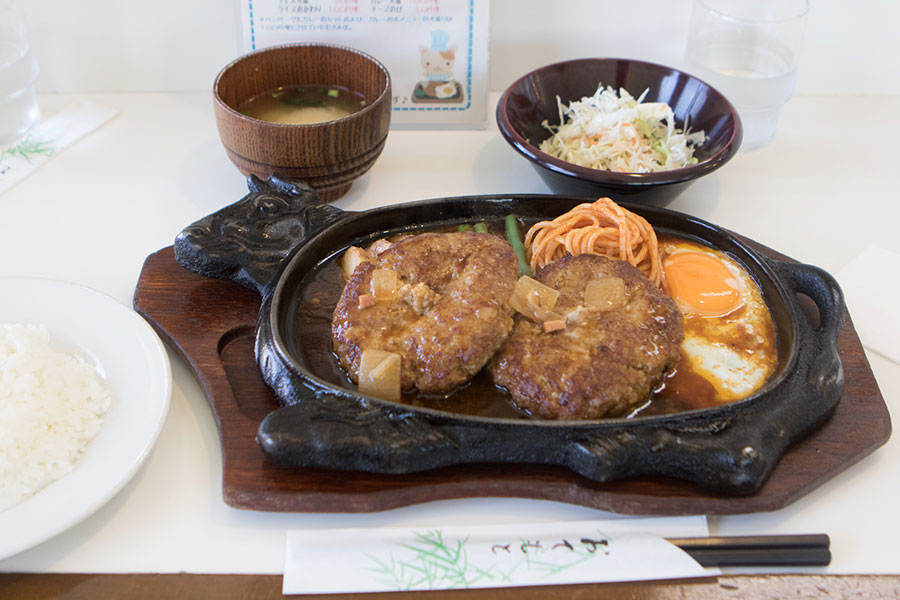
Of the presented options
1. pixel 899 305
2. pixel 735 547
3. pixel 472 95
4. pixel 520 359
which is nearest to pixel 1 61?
pixel 472 95

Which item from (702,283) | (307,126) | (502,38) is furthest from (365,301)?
(502,38)

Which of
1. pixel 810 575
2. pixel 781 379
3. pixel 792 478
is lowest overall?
pixel 810 575

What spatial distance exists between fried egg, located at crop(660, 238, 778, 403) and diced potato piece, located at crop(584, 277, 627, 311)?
0.87 feet

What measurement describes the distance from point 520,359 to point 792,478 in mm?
771

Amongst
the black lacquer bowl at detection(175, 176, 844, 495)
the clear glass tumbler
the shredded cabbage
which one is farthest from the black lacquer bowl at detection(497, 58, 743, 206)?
the clear glass tumbler

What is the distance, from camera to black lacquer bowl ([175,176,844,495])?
6.47 ft

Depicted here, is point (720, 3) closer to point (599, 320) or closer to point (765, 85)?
point (765, 85)

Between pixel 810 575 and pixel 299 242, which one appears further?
pixel 299 242

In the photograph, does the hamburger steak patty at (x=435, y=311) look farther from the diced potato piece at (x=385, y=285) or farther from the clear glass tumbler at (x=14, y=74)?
the clear glass tumbler at (x=14, y=74)

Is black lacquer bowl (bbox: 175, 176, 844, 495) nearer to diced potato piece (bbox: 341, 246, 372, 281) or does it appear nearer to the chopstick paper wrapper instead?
diced potato piece (bbox: 341, 246, 372, 281)

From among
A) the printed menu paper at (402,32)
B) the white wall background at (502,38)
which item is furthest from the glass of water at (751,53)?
the printed menu paper at (402,32)

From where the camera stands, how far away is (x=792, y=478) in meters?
2.04

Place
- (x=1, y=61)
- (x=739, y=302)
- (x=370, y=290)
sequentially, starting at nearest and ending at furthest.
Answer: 1. (x=370, y=290)
2. (x=739, y=302)
3. (x=1, y=61)

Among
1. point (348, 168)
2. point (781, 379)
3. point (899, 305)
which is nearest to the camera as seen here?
point (781, 379)
